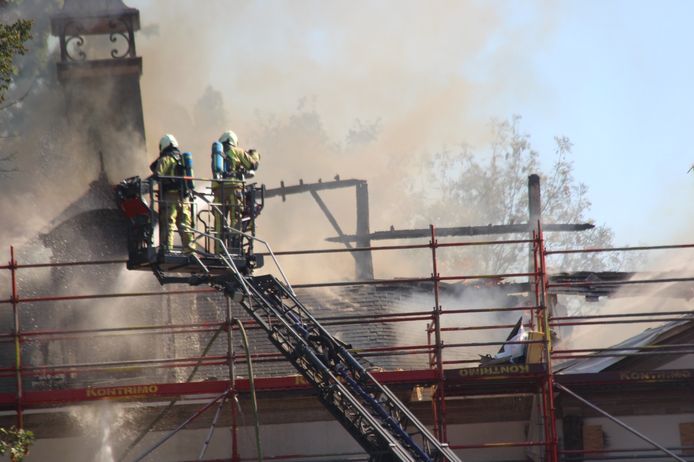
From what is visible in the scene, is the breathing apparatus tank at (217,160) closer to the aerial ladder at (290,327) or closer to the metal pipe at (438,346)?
the aerial ladder at (290,327)

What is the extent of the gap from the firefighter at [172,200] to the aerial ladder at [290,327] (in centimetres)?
12

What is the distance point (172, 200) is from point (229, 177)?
741mm

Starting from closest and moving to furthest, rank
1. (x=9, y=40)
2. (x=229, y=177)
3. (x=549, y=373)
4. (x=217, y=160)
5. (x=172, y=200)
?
(x=172, y=200) → (x=217, y=160) → (x=229, y=177) → (x=9, y=40) → (x=549, y=373)

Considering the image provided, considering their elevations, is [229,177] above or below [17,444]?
above

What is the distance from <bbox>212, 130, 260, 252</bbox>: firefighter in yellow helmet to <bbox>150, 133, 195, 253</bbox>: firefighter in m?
0.32

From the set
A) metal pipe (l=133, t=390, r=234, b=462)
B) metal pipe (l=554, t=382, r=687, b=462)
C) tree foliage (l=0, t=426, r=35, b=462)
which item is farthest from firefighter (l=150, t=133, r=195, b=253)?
metal pipe (l=554, t=382, r=687, b=462)

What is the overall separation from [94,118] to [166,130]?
469cm

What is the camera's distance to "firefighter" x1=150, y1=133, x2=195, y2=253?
12.8 meters

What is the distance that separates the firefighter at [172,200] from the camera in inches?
505

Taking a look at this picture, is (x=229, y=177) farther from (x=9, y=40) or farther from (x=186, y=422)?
(x=9, y=40)

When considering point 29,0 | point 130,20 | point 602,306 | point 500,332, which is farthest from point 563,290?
point 602,306

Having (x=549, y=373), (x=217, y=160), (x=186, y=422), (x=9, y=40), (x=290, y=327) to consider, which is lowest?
(x=186, y=422)

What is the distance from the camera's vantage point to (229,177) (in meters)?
13.4

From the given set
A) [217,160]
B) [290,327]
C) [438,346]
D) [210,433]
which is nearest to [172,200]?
[217,160]
